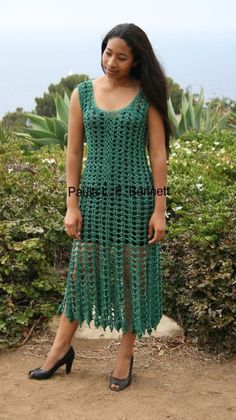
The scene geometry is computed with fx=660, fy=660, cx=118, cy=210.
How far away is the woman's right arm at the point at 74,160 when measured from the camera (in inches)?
125

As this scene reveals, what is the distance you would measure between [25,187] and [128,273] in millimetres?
1693

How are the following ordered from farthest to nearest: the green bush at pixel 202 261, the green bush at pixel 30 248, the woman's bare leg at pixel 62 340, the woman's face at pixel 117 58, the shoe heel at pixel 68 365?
the green bush at pixel 30 248 → the green bush at pixel 202 261 → the shoe heel at pixel 68 365 → the woman's bare leg at pixel 62 340 → the woman's face at pixel 117 58

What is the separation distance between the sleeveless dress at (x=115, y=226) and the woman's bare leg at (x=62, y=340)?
0.29 ft

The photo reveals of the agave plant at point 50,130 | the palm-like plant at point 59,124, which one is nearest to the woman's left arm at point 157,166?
the palm-like plant at point 59,124

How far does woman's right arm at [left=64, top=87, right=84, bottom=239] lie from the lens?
317 cm

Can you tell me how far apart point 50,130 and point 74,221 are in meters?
4.45

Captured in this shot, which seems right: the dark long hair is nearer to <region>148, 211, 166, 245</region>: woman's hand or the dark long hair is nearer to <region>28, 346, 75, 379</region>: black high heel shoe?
<region>148, 211, 166, 245</region>: woman's hand

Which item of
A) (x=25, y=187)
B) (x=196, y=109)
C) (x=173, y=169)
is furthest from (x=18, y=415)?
(x=196, y=109)

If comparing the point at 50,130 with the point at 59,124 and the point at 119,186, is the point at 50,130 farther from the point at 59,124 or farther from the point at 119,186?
the point at 119,186

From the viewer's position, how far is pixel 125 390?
11.0ft

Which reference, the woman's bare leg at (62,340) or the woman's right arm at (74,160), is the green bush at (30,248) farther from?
the woman's right arm at (74,160)

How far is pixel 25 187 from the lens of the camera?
184 inches

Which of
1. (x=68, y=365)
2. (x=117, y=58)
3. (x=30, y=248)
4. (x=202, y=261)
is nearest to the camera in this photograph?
(x=117, y=58)

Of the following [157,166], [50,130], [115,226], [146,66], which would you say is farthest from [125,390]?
Result: [50,130]
